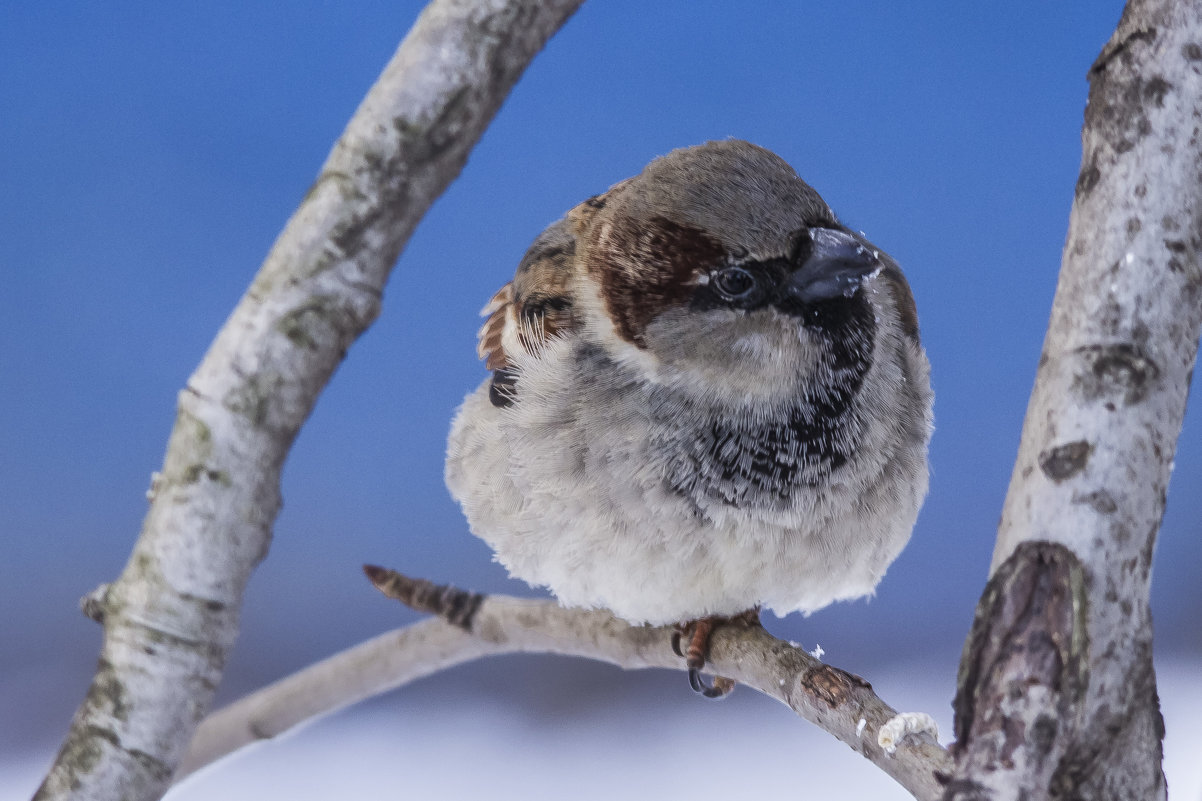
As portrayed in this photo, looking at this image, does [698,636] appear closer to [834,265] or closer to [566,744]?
[834,265]

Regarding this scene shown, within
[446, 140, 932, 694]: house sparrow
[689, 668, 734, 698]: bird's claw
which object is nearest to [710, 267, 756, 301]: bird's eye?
[446, 140, 932, 694]: house sparrow

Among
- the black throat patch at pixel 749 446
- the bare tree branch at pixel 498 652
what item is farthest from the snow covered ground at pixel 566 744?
the black throat patch at pixel 749 446

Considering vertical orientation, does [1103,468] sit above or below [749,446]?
below

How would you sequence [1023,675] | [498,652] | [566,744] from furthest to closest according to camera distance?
[566,744]
[498,652]
[1023,675]

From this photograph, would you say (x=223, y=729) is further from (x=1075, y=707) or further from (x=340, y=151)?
(x=1075, y=707)

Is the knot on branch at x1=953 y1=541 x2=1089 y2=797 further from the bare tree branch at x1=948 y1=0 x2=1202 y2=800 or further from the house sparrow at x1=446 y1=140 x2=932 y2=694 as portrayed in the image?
the house sparrow at x1=446 y1=140 x2=932 y2=694

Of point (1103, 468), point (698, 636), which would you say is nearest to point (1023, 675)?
point (1103, 468)

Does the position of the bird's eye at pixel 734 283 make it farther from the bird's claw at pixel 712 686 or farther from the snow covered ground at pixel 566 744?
the snow covered ground at pixel 566 744

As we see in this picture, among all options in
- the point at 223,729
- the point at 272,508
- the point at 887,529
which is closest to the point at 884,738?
the point at 887,529
